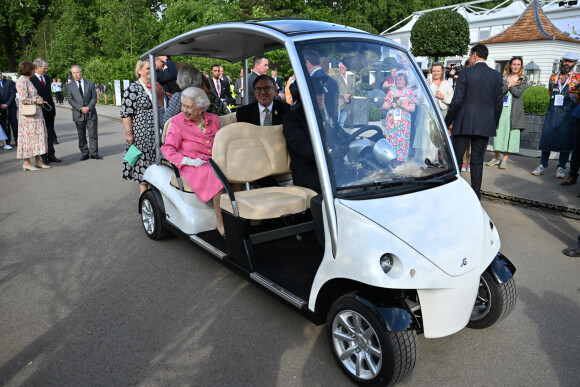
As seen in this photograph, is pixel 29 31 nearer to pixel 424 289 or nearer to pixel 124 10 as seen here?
pixel 124 10

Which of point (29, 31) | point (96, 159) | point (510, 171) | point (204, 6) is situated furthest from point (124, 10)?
point (29, 31)

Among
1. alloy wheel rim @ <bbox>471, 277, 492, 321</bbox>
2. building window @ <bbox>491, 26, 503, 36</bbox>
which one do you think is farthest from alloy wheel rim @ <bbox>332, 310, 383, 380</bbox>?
building window @ <bbox>491, 26, 503, 36</bbox>

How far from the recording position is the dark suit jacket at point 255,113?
547 cm

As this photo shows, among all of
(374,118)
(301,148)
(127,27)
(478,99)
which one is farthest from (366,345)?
(127,27)

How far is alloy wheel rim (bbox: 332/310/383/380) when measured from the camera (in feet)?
8.82

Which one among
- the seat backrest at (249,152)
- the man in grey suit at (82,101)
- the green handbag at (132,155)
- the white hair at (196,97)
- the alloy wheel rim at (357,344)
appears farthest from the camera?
the man in grey suit at (82,101)

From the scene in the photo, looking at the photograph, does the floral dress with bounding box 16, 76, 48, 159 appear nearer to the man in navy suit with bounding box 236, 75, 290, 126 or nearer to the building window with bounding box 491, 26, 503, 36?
the man in navy suit with bounding box 236, 75, 290, 126

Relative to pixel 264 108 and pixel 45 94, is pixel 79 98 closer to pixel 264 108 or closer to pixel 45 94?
pixel 45 94

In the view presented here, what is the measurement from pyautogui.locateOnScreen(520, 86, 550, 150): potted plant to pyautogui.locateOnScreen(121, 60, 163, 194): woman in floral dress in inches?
318

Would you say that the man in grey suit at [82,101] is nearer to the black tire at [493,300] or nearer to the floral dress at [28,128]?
the floral dress at [28,128]

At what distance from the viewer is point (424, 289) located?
259 centimetres

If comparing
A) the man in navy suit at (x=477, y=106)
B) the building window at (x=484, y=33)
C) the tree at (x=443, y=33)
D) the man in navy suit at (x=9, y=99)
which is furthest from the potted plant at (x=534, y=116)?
the building window at (x=484, y=33)

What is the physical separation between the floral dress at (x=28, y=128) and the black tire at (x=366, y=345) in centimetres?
853

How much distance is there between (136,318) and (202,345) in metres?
0.68
